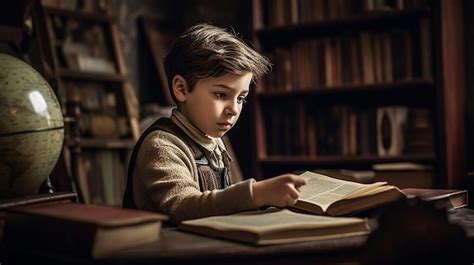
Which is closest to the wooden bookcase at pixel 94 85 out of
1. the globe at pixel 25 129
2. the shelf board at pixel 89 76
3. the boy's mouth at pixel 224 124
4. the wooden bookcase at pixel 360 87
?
the shelf board at pixel 89 76

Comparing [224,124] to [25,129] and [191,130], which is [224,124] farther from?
[25,129]

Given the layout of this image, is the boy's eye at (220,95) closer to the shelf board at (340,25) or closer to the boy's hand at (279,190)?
the boy's hand at (279,190)

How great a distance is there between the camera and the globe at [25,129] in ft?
5.50

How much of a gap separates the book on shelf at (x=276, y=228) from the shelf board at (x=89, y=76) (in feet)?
7.58

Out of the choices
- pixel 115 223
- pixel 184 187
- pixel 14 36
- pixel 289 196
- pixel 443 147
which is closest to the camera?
pixel 115 223

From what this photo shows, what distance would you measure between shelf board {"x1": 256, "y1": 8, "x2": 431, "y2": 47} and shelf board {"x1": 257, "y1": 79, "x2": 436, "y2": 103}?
34 centimetres

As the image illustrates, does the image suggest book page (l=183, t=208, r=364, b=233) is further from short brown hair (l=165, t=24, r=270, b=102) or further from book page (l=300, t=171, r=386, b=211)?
short brown hair (l=165, t=24, r=270, b=102)

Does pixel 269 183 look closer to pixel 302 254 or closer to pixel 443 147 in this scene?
pixel 302 254

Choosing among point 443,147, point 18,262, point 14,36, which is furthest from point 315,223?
point 443,147

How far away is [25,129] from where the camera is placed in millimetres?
1714

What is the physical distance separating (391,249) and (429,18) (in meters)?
2.39

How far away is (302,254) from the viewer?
1074 millimetres

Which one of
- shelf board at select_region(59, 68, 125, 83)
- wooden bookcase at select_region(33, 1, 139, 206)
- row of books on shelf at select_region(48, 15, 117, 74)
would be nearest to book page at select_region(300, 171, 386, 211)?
wooden bookcase at select_region(33, 1, 139, 206)

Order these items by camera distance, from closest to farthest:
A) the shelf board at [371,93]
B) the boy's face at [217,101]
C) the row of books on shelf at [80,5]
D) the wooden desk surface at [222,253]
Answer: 1. the wooden desk surface at [222,253]
2. the boy's face at [217,101]
3. the shelf board at [371,93]
4. the row of books on shelf at [80,5]
